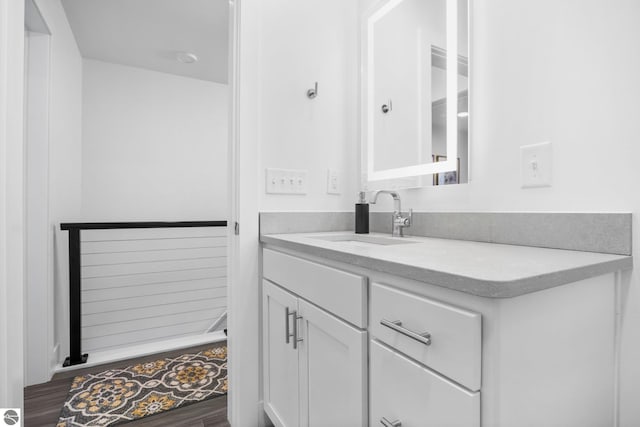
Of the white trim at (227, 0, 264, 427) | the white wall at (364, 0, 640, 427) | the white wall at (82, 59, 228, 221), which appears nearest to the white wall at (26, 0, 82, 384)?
the white wall at (82, 59, 228, 221)

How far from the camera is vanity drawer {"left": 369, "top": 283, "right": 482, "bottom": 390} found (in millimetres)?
522

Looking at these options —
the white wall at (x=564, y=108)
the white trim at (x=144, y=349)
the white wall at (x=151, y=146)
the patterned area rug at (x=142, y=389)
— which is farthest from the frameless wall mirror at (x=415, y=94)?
the white wall at (x=151, y=146)

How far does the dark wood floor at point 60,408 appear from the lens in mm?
1493

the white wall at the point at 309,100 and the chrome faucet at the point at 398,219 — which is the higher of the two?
the white wall at the point at 309,100

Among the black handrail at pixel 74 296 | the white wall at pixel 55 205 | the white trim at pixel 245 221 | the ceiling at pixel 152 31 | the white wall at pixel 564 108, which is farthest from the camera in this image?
the ceiling at pixel 152 31

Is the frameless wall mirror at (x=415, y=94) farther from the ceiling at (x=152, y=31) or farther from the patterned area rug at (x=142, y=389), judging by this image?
the patterned area rug at (x=142, y=389)

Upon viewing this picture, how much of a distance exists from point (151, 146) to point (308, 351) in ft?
10.2

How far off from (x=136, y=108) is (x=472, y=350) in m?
3.71

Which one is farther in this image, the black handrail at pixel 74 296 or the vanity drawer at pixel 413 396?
the black handrail at pixel 74 296

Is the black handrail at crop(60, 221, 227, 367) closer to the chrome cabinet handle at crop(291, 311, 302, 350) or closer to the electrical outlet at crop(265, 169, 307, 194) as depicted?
the electrical outlet at crop(265, 169, 307, 194)

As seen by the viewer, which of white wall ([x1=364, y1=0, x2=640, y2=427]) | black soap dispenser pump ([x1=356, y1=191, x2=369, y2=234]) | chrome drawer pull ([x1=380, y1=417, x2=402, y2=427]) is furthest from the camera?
black soap dispenser pump ([x1=356, y1=191, x2=369, y2=234])

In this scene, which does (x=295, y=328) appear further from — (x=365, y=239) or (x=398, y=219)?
(x=398, y=219)

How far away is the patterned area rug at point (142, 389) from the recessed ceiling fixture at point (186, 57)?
8.46ft

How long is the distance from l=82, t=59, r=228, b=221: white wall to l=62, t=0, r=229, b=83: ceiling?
0.80 feet
